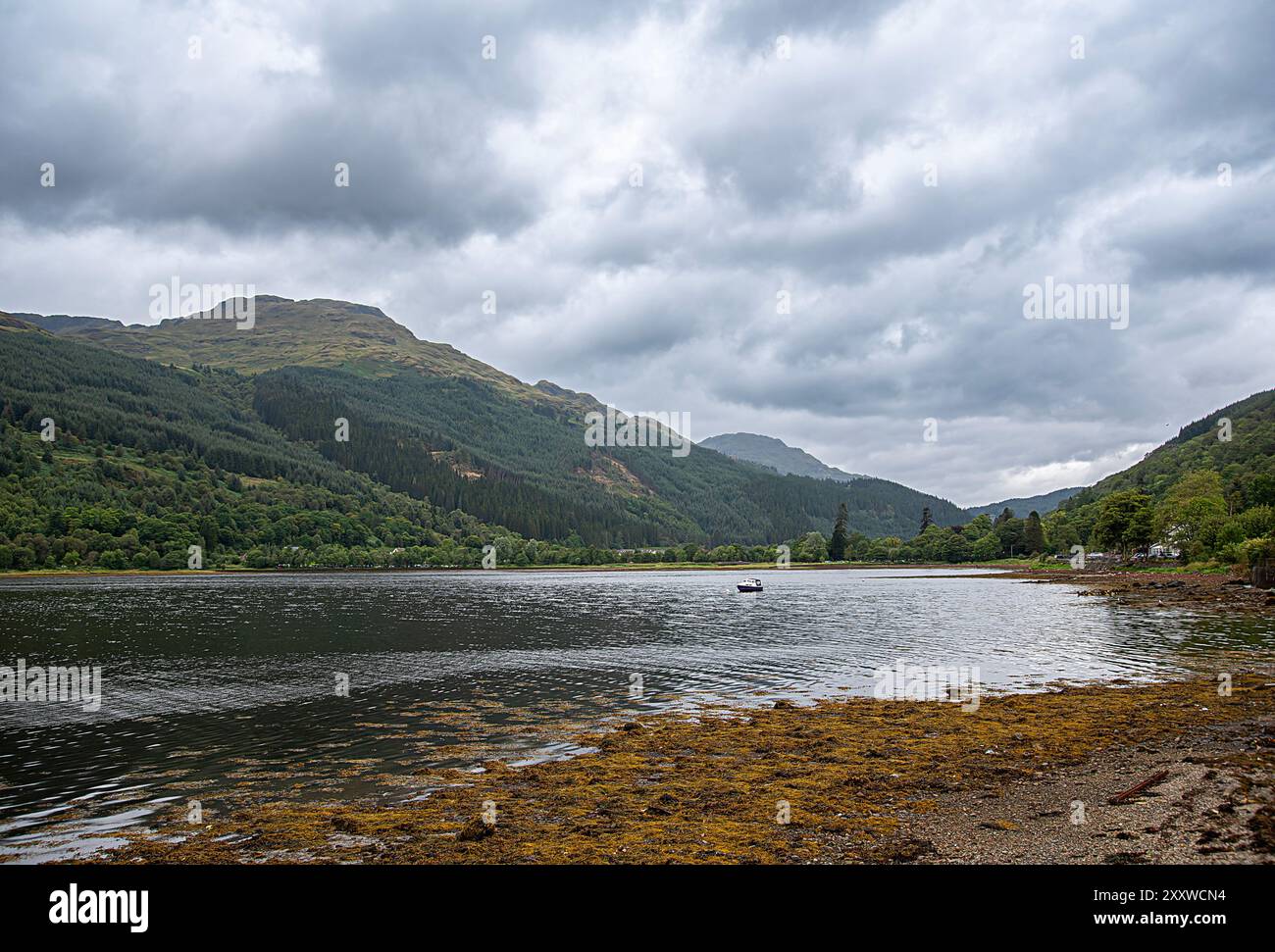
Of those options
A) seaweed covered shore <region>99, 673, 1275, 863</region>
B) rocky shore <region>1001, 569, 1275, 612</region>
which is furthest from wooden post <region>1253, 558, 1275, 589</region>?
Answer: seaweed covered shore <region>99, 673, 1275, 863</region>

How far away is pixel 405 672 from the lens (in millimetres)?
45719

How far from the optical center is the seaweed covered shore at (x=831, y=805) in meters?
14.9

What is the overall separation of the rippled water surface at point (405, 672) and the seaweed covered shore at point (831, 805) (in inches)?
117

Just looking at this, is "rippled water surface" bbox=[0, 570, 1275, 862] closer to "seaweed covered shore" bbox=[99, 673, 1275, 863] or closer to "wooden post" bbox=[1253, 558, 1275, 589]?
"seaweed covered shore" bbox=[99, 673, 1275, 863]

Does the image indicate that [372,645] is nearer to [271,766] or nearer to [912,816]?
[271,766]

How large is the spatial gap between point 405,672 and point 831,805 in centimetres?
3305

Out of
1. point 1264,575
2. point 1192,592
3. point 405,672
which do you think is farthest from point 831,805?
point 1264,575

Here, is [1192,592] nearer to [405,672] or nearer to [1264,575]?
[1264,575]

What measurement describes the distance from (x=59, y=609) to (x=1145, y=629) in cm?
11246

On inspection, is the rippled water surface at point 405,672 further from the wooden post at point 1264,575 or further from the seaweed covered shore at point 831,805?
the wooden post at point 1264,575

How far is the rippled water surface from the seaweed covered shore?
296 cm

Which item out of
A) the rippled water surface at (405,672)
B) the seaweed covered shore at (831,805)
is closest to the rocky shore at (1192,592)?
the rippled water surface at (405,672)

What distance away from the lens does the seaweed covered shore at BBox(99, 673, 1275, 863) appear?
14.9m

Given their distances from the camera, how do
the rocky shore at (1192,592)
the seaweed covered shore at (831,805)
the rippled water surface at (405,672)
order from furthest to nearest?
the rocky shore at (1192,592) < the rippled water surface at (405,672) < the seaweed covered shore at (831,805)
